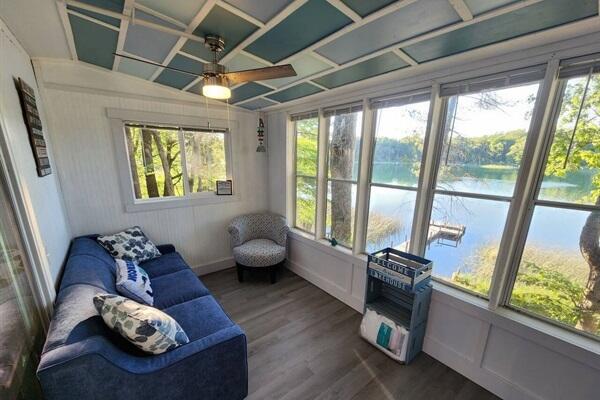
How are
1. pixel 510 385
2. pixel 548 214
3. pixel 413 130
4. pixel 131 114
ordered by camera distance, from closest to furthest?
pixel 548 214 → pixel 510 385 → pixel 413 130 → pixel 131 114

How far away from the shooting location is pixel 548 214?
144cm

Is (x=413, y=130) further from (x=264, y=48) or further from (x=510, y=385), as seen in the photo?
(x=510, y=385)

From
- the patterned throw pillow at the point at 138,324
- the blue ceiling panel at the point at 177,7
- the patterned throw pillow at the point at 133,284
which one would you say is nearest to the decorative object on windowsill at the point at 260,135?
the blue ceiling panel at the point at 177,7

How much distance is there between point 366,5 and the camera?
1.11 m

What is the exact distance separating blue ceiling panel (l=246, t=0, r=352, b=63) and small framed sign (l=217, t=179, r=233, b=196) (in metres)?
1.93

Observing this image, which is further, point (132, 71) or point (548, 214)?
point (132, 71)

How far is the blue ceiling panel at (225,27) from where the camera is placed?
1296mm

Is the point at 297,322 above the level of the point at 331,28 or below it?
below

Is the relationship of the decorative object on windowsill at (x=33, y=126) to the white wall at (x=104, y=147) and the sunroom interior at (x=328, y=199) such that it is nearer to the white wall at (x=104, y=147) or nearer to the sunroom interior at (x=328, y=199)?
the sunroom interior at (x=328, y=199)

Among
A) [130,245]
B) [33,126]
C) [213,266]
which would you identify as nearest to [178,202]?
[130,245]

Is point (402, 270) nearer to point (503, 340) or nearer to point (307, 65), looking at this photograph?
point (503, 340)

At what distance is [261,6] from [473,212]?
76.9 inches

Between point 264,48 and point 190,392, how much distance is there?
2.20 m

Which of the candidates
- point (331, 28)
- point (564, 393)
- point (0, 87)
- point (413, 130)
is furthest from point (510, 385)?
point (0, 87)
